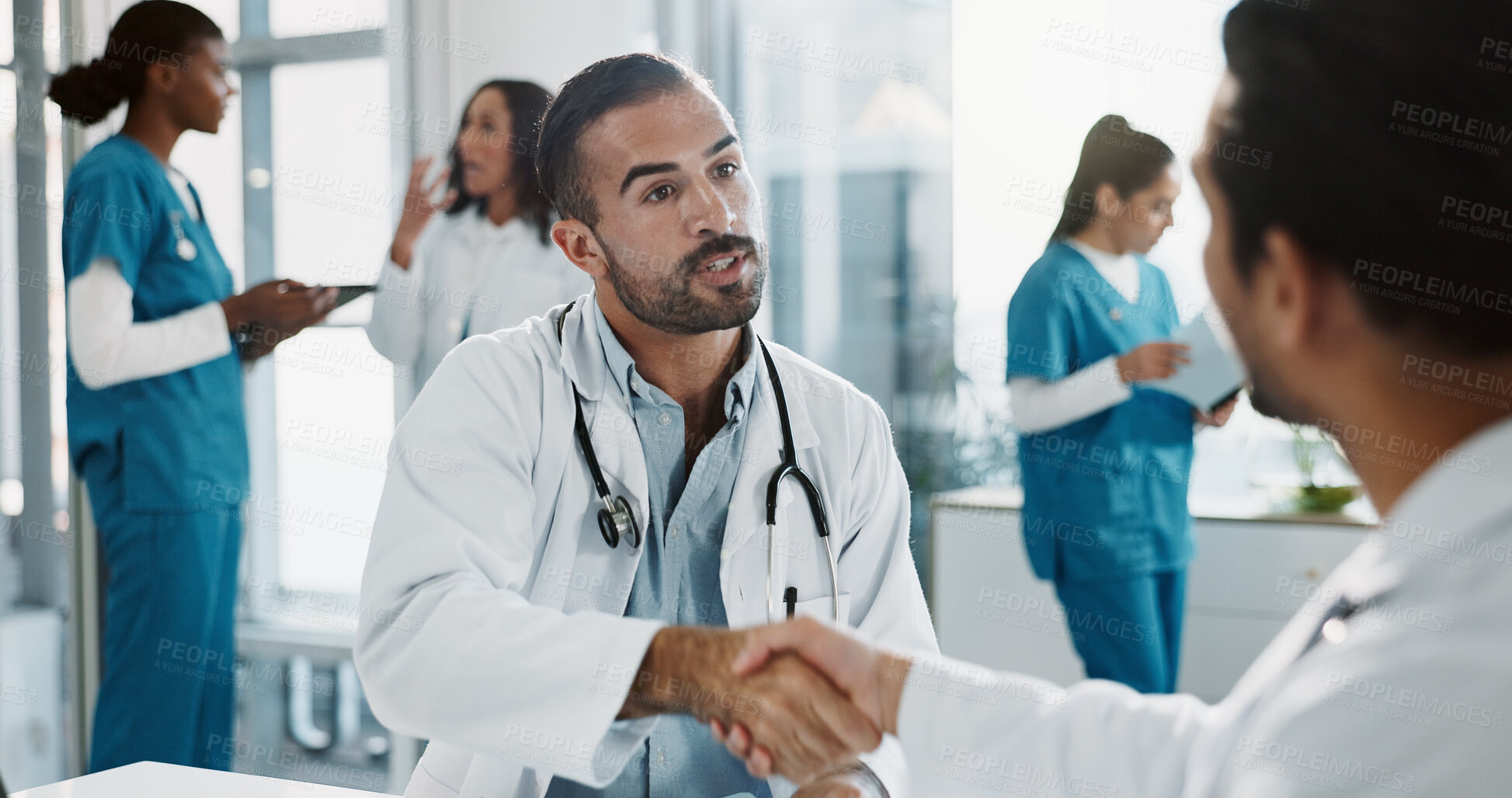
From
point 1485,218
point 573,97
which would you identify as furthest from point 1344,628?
point 573,97

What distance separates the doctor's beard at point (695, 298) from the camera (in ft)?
4.51

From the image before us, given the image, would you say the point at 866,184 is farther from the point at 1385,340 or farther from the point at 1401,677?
the point at 1401,677

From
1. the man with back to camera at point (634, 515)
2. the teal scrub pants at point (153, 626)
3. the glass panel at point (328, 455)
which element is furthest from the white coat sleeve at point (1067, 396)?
the teal scrub pants at point (153, 626)

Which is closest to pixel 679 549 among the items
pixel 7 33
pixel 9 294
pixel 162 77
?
pixel 162 77

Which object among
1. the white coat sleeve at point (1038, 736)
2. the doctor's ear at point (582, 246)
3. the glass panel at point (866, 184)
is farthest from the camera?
the glass panel at point (866, 184)

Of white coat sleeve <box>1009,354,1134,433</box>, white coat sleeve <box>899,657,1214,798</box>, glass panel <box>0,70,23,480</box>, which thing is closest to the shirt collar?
white coat sleeve <box>899,657,1214,798</box>

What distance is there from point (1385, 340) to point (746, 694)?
25.2 inches

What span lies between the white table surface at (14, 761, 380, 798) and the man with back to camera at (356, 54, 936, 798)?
11cm

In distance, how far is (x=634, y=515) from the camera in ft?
4.04

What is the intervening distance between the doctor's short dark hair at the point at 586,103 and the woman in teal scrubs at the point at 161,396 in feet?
3.69

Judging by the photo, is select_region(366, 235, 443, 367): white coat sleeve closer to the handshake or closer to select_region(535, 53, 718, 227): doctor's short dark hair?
select_region(535, 53, 718, 227): doctor's short dark hair

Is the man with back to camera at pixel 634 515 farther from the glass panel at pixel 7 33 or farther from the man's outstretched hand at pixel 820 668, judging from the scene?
the glass panel at pixel 7 33

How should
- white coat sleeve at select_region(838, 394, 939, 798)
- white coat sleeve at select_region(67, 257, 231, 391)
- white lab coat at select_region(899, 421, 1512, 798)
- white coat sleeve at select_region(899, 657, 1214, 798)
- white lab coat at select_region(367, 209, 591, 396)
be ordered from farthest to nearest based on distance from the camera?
white lab coat at select_region(367, 209, 591, 396), white coat sleeve at select_region(67, 257, 231, 391), white coat sleeve at select_region(838, 394, 939, 798), white coat sleeve at select_region(899, 657, 1214, 798), white lab coat at select_region(899, 421, 1512, 798)

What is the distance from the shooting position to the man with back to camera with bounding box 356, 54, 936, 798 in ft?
3.37
